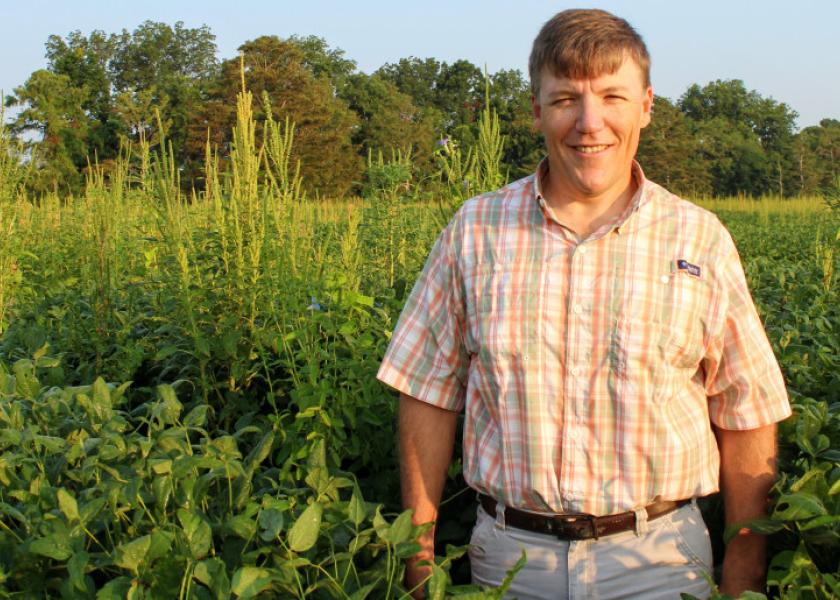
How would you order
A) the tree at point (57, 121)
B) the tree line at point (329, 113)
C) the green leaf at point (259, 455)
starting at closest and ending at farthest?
1. the green leaf at point (259, 455)
2. the tree line at point (329, 113)
3. the tree at point (57, 121)

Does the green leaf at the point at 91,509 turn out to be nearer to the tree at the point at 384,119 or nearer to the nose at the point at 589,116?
the nose at the point at 589,116

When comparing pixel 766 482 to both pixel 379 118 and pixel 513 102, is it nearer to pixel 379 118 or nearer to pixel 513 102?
pixel 513 102

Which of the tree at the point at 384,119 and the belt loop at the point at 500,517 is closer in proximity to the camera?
the belt loop at the point at 500,517

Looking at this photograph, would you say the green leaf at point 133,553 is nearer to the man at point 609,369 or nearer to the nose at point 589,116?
the man at point 609,369

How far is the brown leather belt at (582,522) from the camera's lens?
2.10 m

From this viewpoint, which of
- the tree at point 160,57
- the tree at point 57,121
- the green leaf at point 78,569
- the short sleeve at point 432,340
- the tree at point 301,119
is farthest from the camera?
the tree at point 160,57

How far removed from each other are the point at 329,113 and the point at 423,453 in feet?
63.4

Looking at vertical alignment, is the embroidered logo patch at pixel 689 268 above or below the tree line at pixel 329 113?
below

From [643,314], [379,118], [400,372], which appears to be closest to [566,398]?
[643,314]

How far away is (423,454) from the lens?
232 centimetres

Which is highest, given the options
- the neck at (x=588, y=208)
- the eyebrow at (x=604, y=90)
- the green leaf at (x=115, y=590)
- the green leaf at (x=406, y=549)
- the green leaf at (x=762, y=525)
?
the eyebrow at (x=604, y=90)

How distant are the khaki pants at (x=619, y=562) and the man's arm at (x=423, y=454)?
0.72ft

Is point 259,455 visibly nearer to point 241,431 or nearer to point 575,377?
point 241,431

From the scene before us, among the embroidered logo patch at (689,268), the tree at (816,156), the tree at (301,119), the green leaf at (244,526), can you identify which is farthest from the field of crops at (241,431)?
the tree at (816,156)
